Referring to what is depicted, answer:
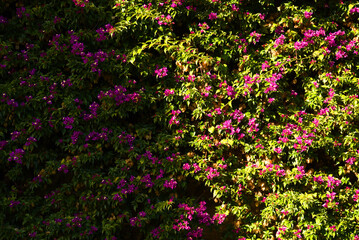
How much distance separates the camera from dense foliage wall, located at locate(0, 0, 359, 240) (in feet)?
11.3

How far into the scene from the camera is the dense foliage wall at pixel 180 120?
3.46m

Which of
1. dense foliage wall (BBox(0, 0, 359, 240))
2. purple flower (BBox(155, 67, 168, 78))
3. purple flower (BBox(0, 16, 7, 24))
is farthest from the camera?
purple flower (BBox(0, 16, 7, 24))

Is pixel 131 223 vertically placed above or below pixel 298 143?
below

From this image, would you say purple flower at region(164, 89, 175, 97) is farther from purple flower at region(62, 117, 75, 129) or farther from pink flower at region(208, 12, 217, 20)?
purple flower at region(62, 117, 75, 129)

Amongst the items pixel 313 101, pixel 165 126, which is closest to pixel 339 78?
pixel 313 101

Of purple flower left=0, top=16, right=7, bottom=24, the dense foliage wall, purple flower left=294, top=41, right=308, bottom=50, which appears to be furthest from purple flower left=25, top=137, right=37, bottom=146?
purple flower left=294, top=41, right=308, bottom=50

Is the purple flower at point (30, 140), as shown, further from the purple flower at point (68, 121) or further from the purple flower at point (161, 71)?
the purple flower at point (161, 71)

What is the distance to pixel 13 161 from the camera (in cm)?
372

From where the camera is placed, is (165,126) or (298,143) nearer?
(298,143)

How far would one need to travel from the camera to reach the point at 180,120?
11.9 ft

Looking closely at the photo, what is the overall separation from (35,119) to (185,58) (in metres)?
1.56

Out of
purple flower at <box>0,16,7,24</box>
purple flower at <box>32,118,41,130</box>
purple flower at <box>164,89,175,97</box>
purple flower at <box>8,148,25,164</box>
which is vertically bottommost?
purple flower at <box>8,148,25,164</box>

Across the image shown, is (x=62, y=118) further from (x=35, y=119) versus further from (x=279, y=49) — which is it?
(x=279, y=49)

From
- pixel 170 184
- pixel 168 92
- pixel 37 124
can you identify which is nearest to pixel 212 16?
pixel 168 92
